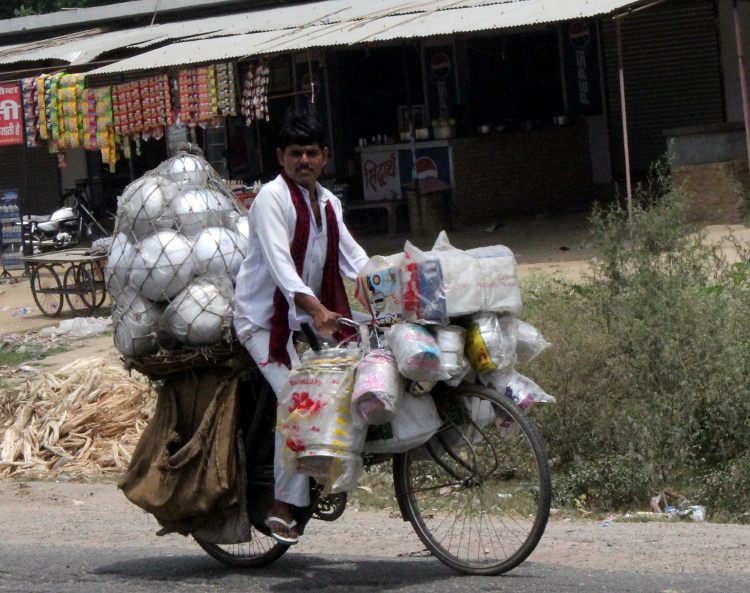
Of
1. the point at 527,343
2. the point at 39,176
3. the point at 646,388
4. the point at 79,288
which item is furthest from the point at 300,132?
the point at 39,176

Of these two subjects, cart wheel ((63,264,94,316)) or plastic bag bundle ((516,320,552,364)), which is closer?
plastic bag bundle ((516,320,552,364))

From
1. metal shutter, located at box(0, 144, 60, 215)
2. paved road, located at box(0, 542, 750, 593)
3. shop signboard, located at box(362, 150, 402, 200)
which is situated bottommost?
paved road, located at box(0, 542, 750, 593)

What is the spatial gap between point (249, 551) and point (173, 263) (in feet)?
4.41

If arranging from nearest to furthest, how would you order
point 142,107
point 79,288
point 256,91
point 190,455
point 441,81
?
1. point 190,455
2. point 79,288
3. point 256,91
4. point 142,107
5. point 441,81

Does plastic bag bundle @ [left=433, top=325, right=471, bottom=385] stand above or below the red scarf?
below

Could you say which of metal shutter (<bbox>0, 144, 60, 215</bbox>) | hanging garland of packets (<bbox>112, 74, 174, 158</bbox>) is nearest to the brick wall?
hanging garland of packets (<bbox>112, 74, 174, 158</bbox>)

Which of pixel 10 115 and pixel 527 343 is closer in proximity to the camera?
pixel 527 343

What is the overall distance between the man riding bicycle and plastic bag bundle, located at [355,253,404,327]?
0.22 meters

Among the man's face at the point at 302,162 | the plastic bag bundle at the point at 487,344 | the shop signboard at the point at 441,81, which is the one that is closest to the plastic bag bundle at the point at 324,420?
the plastic bag bundle at the point at 487,344

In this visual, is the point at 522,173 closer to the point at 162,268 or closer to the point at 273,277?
the point at 162,268

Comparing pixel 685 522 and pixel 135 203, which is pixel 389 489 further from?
pixel 135 203

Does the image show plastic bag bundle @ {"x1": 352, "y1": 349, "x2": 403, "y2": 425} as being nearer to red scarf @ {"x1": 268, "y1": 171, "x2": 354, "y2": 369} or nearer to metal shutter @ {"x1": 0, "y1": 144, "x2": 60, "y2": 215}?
red scarf @ {"x1": 268, "y1": 171, "x2": 354, "y2": 369}

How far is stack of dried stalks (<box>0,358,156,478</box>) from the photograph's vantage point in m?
7.82

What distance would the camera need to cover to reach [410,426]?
13.4 ft
